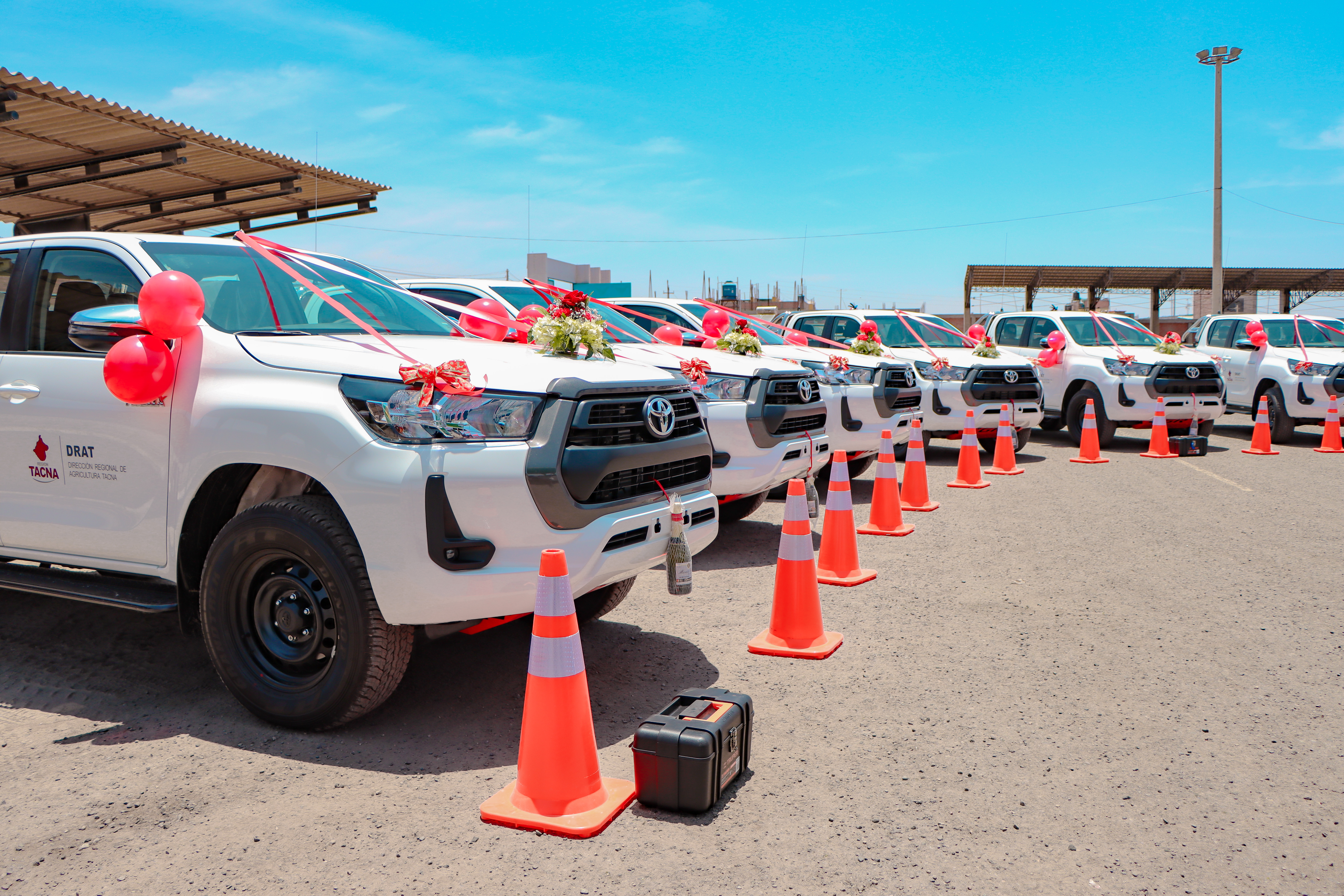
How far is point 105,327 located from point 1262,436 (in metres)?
14.7

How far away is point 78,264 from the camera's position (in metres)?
4.61

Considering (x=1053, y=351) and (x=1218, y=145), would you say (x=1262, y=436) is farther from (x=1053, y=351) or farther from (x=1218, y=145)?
(x=1218, y=145)

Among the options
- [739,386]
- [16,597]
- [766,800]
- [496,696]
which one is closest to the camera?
[766,800]

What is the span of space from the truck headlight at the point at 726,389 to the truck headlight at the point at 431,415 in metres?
3.54

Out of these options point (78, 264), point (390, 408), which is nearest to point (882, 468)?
point (390, 408)

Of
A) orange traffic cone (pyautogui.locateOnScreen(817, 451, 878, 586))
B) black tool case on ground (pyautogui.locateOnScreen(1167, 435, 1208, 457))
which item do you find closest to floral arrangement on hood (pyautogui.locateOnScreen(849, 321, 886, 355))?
black tool case on ground (pyautogui.locateOnScreen(1167, 435, 1208, 457))

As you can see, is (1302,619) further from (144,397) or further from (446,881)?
(144,397)

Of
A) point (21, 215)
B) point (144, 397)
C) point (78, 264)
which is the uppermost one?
point (21, 215)

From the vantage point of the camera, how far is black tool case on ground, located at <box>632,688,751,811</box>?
10.4 feet

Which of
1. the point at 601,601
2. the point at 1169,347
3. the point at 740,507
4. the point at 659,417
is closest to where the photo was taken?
the point at 659,417

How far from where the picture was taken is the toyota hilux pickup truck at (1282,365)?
1466cm

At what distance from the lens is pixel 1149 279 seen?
3816cm

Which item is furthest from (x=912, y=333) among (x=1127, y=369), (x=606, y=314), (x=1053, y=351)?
(x=606, y=314)

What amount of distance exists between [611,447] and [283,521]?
1272mm
